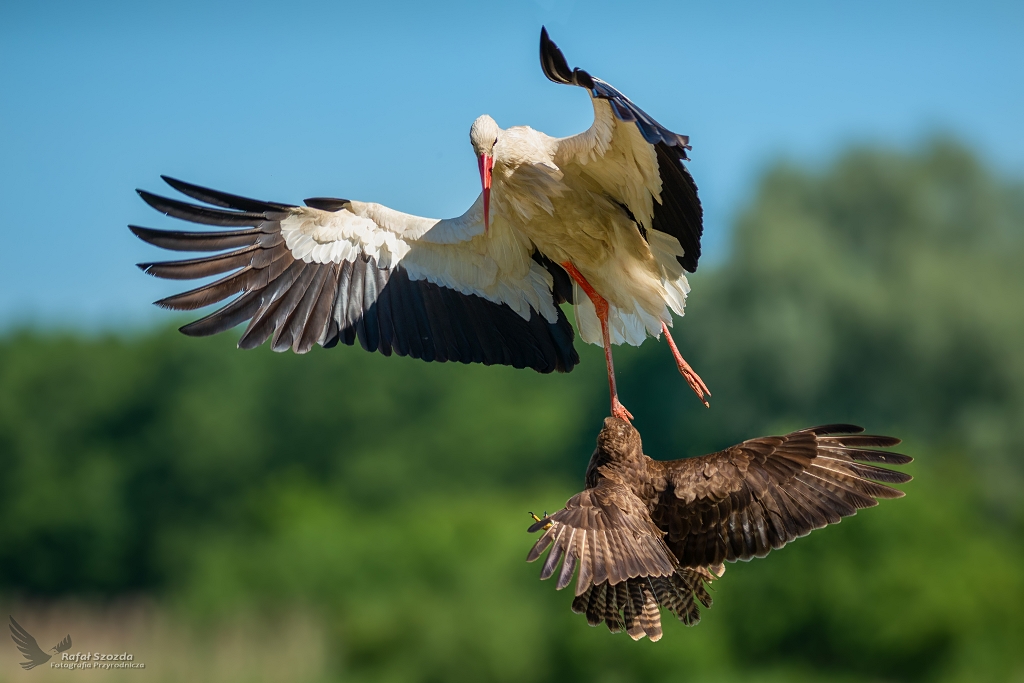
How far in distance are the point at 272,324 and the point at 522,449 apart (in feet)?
147

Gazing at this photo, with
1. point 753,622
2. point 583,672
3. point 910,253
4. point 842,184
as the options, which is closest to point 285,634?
point 583,672

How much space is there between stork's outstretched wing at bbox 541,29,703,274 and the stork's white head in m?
0.45

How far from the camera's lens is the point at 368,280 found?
27.1 ft

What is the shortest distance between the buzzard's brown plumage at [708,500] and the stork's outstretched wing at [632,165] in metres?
1.44

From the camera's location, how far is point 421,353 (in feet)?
26.8

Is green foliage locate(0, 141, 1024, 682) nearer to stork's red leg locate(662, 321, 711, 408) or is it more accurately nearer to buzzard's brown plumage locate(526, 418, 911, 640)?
stork's red leg locate(662, 321, 711, 408)

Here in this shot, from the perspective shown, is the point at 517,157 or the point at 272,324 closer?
the point at 517,157

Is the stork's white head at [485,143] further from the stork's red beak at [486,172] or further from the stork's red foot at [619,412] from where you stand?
the stork's red foot at [619,412]

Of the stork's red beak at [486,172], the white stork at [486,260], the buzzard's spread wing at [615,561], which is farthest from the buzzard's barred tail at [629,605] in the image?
the stork's red beak at [486,172]

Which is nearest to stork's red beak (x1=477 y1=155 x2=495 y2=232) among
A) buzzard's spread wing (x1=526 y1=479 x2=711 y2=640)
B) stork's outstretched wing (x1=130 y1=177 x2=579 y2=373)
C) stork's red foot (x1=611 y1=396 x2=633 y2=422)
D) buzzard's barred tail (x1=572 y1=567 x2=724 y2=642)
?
stork's outstretched wing (x1=130 y1=177 x2=579 y2=373)

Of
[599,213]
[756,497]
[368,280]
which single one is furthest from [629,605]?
[368,280]

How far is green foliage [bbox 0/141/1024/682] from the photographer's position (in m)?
29.4

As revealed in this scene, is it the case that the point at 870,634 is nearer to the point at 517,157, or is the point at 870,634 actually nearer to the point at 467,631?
the point at 467,631

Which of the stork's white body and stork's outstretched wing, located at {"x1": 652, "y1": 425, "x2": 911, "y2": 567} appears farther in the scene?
the stork's white body
